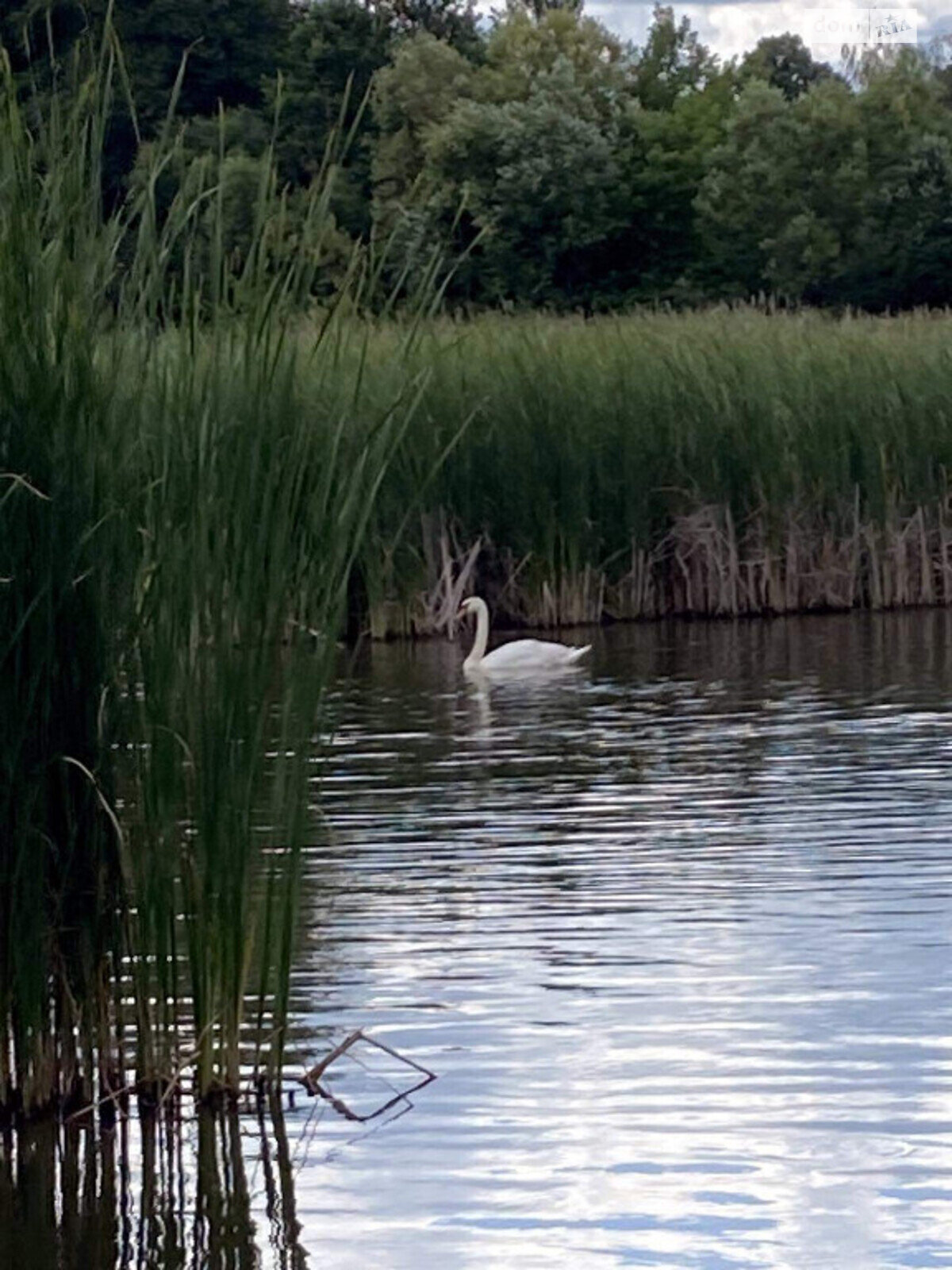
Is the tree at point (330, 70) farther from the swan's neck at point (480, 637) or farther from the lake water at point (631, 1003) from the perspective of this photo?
the lake water at point (631, 1003)

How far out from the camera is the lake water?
5.07 meters

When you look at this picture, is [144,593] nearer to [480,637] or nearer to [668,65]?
[480,637]

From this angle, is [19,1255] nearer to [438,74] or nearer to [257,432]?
[257,432]

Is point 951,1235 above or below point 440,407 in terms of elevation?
below

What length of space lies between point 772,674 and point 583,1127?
356 inches

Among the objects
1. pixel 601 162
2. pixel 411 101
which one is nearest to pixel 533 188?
pixel 601 162

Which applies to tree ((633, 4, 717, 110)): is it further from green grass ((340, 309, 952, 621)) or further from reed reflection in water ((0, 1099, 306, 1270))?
reed reflection in water ((0, 1099, 306, 1270))

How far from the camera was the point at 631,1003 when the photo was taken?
21.6 feet

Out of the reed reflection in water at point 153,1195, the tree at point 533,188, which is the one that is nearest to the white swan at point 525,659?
the reed reflection in water at point 153,1195

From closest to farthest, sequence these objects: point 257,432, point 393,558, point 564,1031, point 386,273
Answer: point 257,432
point 564,1031
point 393,558
point 386,273

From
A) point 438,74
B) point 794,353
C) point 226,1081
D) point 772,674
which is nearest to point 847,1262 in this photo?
point 226,1081

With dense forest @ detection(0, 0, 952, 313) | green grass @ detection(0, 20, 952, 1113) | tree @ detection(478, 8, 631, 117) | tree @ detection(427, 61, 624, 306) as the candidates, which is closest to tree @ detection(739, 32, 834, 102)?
tree @ detection(478, 8, 631, 117)

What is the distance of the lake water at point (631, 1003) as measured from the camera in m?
5.07

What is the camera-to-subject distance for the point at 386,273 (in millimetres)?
38969
